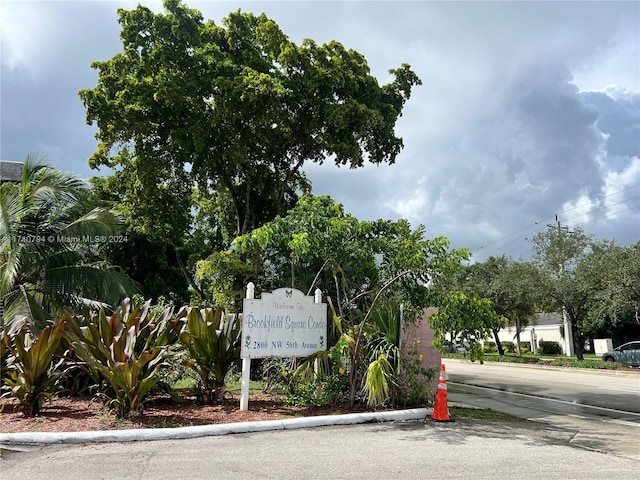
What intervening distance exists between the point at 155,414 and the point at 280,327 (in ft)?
8.73

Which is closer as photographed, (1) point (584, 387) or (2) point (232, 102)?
(2) point (232, 102)

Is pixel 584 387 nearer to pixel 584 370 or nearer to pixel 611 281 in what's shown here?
pixel 584 370

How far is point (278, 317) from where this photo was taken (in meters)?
9.63

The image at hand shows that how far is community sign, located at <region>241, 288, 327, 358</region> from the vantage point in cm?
924

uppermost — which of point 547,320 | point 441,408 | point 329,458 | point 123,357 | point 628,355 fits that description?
point 547,320

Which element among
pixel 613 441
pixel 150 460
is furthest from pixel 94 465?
pixel 613 441

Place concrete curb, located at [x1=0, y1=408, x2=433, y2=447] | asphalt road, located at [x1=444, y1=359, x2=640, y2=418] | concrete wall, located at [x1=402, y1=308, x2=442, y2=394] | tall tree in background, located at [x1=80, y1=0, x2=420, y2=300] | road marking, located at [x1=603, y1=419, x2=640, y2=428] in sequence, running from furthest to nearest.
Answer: tall tree in background, located at [x1=80, y1=0, x2=420, y2=300] → asphalt road, located at [x1=444, y1=359, x2=640, y2=418] → concrete wall, located at [x1=402, y1=308, x2=442, y2=394] → road marking, located at [x1=603, y1=419, x2=640, y2=428] → concrete curb, located at [x1=0, y1=408, x2=433, y2=447]

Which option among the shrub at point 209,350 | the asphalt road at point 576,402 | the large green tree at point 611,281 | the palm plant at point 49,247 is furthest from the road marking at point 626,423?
the large green tree at point 611,281

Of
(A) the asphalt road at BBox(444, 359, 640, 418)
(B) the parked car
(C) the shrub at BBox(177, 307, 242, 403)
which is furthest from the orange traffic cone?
(B) the parked car

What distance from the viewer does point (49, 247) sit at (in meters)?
13.9

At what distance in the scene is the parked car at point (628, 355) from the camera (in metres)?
25.2

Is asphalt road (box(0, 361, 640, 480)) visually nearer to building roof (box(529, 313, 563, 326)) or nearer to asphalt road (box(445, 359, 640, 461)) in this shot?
asphalt road (box(445, 359, 640, 461))

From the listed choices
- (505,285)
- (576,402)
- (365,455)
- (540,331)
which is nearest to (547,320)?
(540,331)

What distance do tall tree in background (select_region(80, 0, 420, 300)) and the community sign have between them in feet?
24.1
